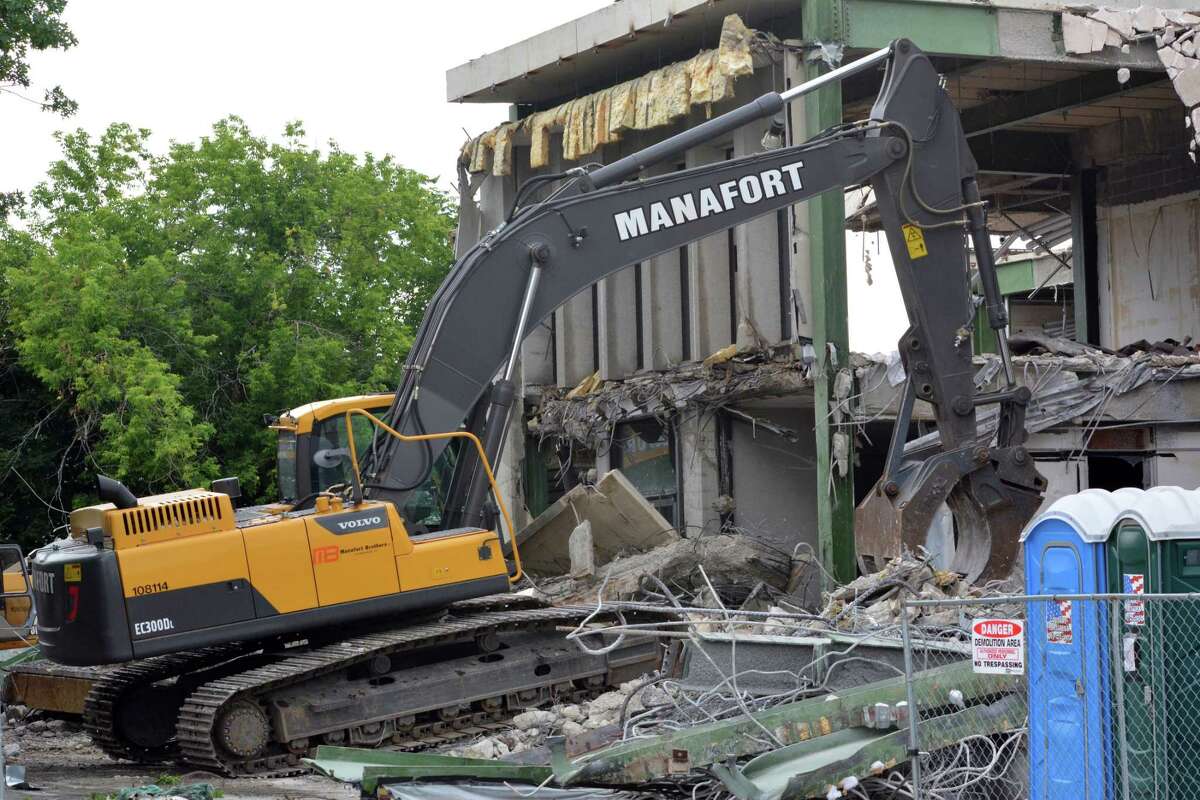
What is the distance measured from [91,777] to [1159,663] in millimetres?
8162

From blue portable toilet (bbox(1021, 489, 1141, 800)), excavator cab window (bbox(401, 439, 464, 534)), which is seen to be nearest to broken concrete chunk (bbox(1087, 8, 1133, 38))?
excavator cab window (bbox(401, 439, 464, 534))

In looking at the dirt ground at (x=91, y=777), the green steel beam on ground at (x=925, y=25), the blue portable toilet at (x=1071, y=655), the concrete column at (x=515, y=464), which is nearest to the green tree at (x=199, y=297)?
the concrete column at (x=515, y=464)

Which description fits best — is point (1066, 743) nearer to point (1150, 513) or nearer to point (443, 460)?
point (1150, 513)

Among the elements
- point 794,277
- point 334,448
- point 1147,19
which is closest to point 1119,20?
point 1147,19

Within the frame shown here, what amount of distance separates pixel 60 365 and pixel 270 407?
13.8 ft

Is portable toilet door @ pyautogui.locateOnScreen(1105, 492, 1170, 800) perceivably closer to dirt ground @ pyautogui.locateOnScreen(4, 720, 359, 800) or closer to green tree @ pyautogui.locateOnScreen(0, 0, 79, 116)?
dirt ground @ pyautogui.locateOnScreen(4, 720, 359, 800)

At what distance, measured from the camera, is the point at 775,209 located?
43.5ft

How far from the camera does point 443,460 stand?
1237cm

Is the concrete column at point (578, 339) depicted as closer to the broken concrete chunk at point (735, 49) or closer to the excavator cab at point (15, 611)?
the broken concrete chunk at point (735, 49)

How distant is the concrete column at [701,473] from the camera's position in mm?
21094

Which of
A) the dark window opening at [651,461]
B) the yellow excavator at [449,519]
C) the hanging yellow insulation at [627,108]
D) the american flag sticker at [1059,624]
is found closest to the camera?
the american flag sticker at [1059,624]

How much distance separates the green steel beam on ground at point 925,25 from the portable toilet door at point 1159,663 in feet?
39.2

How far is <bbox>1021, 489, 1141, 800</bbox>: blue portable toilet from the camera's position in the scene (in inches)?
300

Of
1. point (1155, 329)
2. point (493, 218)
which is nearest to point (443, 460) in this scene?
point (493, 218)
